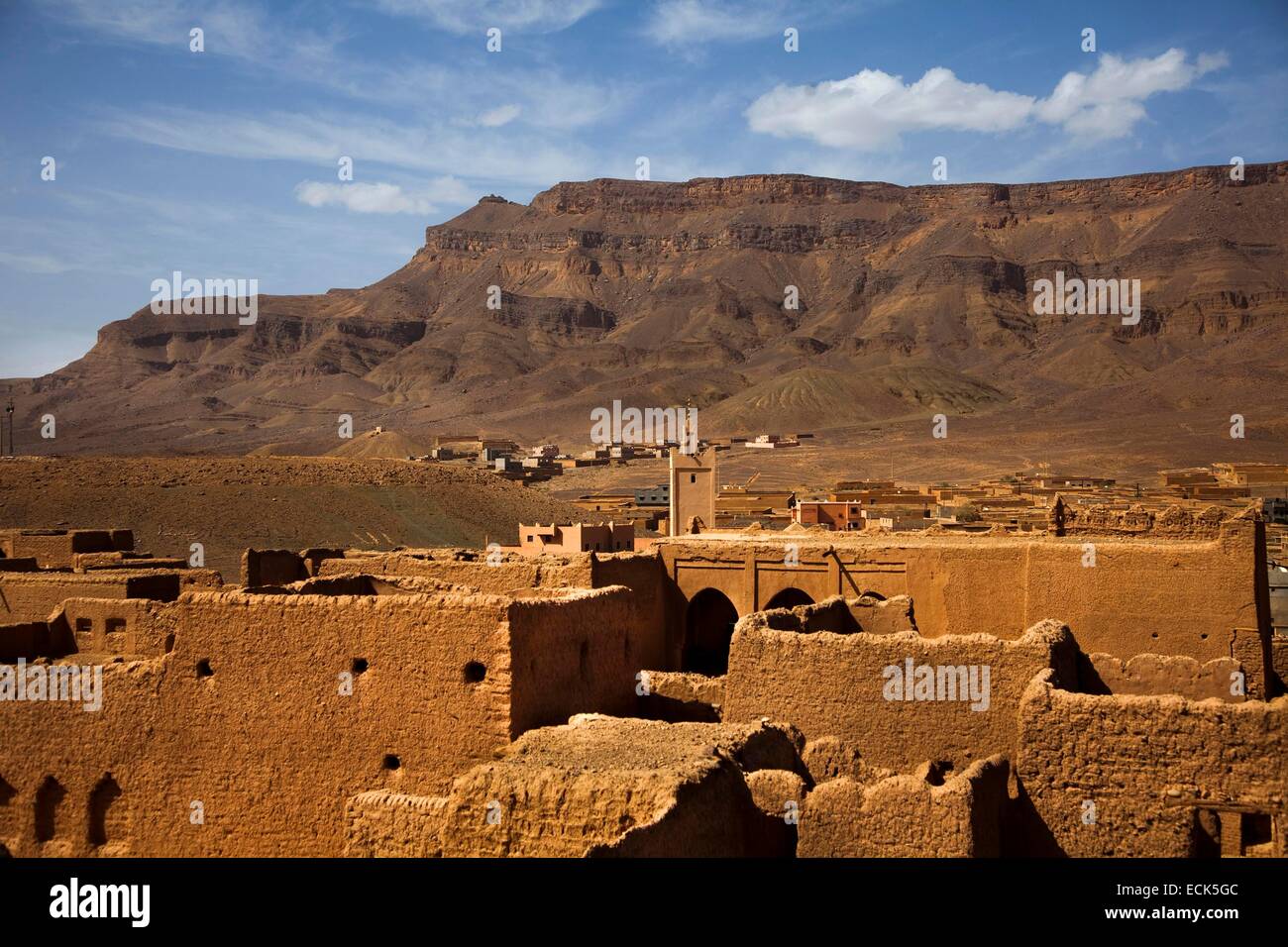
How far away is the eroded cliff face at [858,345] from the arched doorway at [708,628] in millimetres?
88443

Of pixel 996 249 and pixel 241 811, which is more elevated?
pixel 996 249

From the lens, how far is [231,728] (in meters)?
12.2

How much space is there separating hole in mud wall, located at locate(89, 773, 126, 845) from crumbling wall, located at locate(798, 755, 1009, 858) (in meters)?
6.85

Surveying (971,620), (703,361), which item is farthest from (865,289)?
(971,620)

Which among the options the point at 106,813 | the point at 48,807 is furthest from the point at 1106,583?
the point at 48,807

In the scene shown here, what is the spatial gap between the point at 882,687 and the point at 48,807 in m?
8.36

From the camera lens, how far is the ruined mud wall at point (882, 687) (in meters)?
12.2

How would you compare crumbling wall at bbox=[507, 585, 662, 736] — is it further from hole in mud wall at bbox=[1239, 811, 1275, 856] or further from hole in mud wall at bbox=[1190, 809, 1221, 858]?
hole in mud wall at bbox=[1239, 811, 1275, 856]

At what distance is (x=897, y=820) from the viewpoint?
32.1ft

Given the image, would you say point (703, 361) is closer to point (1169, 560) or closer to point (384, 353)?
point (384, 353)

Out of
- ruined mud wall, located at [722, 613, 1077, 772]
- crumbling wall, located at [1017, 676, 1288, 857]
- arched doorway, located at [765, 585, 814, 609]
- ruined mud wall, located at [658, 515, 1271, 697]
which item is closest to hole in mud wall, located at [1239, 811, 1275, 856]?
crumbling wall, located at [1017, 676, 1288, 857]

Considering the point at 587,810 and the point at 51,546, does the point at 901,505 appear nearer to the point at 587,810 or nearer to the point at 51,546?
the point at 51,546

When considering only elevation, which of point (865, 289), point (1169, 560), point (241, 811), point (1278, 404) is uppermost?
point (865, 289)
